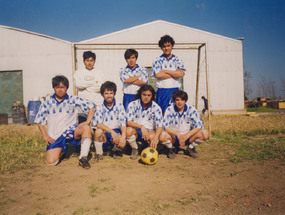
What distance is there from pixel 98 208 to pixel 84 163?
132cm

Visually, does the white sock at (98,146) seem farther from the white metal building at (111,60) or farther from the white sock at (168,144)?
the white metal building at (111,60)

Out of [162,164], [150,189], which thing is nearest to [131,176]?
[150,189]

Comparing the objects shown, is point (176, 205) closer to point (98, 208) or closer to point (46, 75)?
point (98, 208)

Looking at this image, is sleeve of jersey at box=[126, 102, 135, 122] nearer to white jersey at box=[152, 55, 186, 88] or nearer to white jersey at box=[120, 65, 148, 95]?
white jersey at box=[120, 65, 148, 95]

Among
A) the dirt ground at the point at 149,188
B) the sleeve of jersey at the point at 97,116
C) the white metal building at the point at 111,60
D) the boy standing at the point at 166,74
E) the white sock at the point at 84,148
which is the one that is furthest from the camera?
the white metal building at the point at 111,60

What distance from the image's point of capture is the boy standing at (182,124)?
3.48 m

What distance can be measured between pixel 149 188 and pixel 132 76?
2295 millimetres

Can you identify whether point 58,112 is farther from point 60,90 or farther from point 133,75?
point 133,75

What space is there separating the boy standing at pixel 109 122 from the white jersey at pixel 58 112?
0.82ft

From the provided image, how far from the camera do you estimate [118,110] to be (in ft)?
11.8

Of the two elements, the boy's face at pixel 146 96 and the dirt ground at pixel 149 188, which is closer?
the dirt ground at pixel 149 188

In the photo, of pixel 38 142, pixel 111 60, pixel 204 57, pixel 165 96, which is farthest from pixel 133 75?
pixel 204 57

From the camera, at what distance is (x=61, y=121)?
3.46 meters

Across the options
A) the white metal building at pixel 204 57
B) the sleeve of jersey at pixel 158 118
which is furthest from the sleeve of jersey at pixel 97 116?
the white metal building at pixel 204 57
